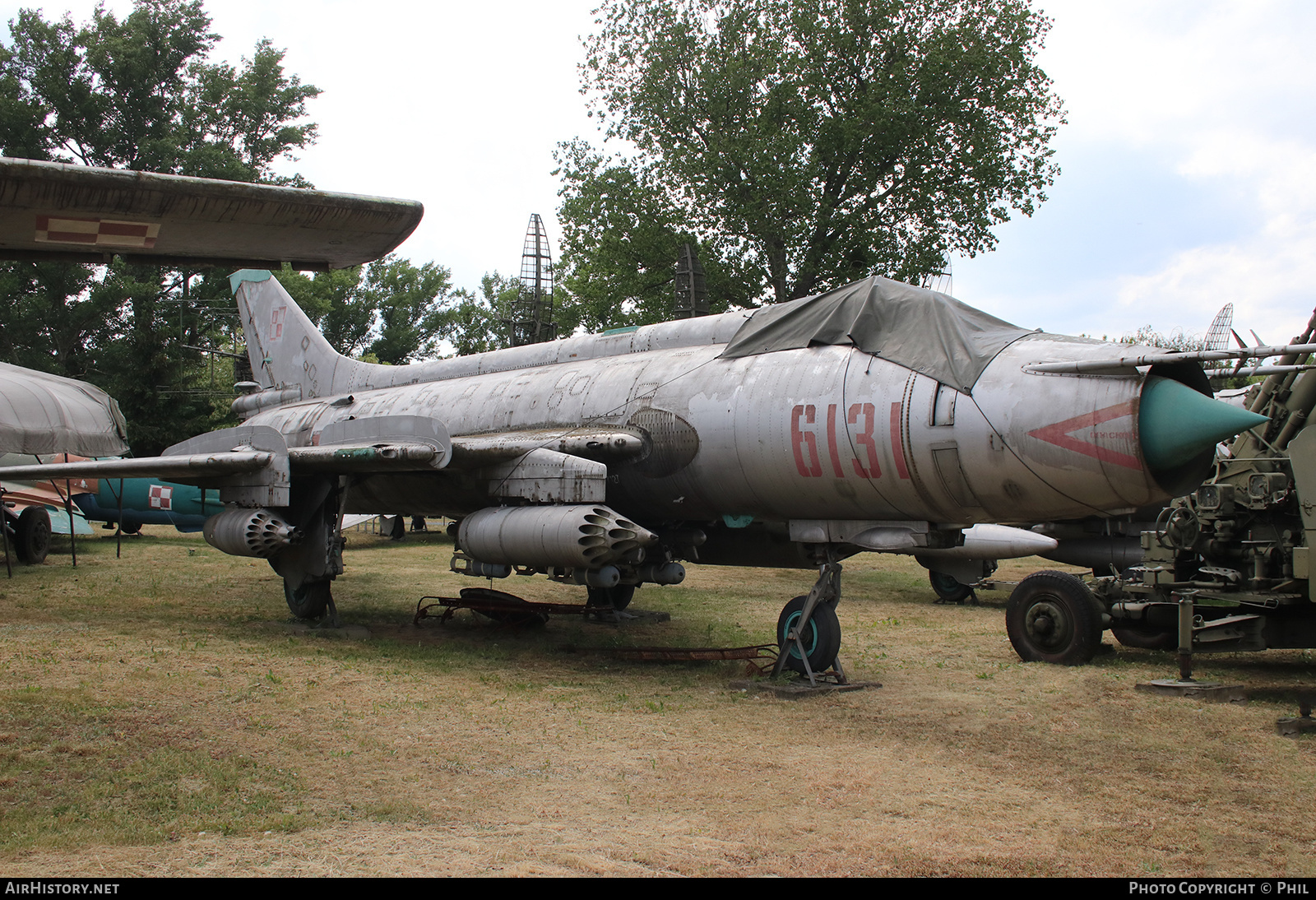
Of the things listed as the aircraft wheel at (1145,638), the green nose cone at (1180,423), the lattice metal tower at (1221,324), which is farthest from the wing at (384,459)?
the lattice metal tower at (1221,324)

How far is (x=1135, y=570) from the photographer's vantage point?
30.1 ft

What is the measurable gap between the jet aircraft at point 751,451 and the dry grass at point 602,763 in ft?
3.73

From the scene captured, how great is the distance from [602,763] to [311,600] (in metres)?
6.13

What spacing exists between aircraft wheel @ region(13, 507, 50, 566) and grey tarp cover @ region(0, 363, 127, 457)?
4.68 feet

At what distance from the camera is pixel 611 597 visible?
1183cm

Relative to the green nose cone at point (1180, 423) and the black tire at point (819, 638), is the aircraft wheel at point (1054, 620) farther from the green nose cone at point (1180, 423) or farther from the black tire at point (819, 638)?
the green nose cone at point (1180, 423)

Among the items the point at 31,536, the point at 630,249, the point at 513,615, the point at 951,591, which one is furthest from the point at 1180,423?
the point at 630,249

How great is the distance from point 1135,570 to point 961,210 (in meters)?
21.2

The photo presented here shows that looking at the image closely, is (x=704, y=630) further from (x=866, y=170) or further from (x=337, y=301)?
(x=337, y=301)

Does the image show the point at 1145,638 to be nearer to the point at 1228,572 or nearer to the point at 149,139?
the point at 1228,572

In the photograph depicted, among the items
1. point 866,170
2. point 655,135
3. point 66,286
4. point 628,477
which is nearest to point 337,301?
point 655,135

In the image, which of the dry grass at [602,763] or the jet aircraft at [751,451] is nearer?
the dry grass at [602,763]

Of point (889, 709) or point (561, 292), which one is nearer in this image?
point (889, 709)

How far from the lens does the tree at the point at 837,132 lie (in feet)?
89.1
